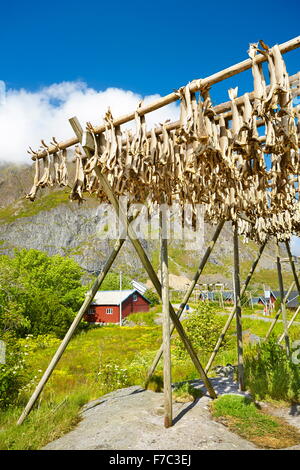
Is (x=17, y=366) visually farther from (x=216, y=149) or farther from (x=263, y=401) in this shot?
(x=216, y=149)

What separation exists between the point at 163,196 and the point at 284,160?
2526 millimetres

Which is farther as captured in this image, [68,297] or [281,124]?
[68,297]

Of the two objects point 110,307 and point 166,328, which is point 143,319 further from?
Result: point 166,328

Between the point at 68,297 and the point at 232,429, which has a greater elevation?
the point at 232,429

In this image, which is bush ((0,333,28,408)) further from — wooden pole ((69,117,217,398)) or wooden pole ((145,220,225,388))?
wooden pole ((69,117,217,398))

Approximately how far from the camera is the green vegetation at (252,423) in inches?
180

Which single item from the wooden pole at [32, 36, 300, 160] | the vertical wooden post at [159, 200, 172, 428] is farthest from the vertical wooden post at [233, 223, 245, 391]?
the wooden pole at [32, 36, 300, 160]

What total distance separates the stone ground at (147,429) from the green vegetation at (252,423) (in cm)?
18

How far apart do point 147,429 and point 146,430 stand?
0.05m

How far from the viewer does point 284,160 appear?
373 cm

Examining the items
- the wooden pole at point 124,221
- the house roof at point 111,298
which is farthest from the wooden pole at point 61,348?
the house roof at point 111,298

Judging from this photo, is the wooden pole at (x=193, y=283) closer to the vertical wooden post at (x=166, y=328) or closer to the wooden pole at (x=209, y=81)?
the vertical wooden post at (x=166, y=328)

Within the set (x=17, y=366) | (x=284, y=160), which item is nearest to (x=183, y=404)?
(x=17, y=366)

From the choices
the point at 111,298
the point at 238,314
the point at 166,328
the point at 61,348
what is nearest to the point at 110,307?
the point at 111,298
